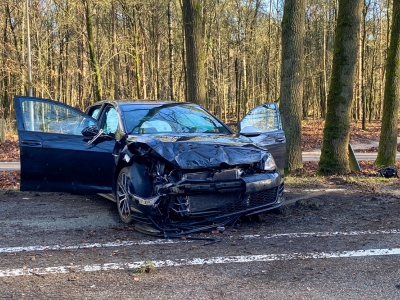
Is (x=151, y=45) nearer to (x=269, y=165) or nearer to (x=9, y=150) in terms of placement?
(x=9, y=150)

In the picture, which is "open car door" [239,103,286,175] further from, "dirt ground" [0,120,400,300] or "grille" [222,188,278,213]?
"grille" [222,188,278,213]

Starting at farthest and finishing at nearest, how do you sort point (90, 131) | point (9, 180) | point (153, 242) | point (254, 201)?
point (9, 180)
point (90, 131)
point (254, 201)
point (153, 242)

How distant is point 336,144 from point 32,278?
7.23m

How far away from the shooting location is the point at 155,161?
484 cm

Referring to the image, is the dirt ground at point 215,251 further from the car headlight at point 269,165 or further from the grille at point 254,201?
the car headlight at point 269,165

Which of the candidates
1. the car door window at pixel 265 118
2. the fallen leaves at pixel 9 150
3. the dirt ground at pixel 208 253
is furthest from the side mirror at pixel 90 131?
the fallen leaves at pixel 9 150

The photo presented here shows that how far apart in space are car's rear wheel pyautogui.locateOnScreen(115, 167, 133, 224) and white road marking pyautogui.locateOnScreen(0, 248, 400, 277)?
1332 mm

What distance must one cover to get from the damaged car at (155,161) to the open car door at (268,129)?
0.03 metres

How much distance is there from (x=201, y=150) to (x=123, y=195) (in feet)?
4.34

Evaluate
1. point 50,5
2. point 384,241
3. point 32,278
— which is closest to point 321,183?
point 384,241

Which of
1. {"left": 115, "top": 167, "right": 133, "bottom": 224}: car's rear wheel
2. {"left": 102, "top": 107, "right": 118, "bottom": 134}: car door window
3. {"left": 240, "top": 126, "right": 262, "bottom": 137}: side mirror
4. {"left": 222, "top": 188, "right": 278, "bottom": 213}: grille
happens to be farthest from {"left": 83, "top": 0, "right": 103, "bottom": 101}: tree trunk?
{"left": 222, "top": 188, "right": 278, "bottom": 213}: grille

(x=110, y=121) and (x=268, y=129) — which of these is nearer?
(x=110, y=121)

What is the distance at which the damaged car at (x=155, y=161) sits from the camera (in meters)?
4.69

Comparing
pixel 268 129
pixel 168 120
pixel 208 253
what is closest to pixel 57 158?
pixel 168 120
